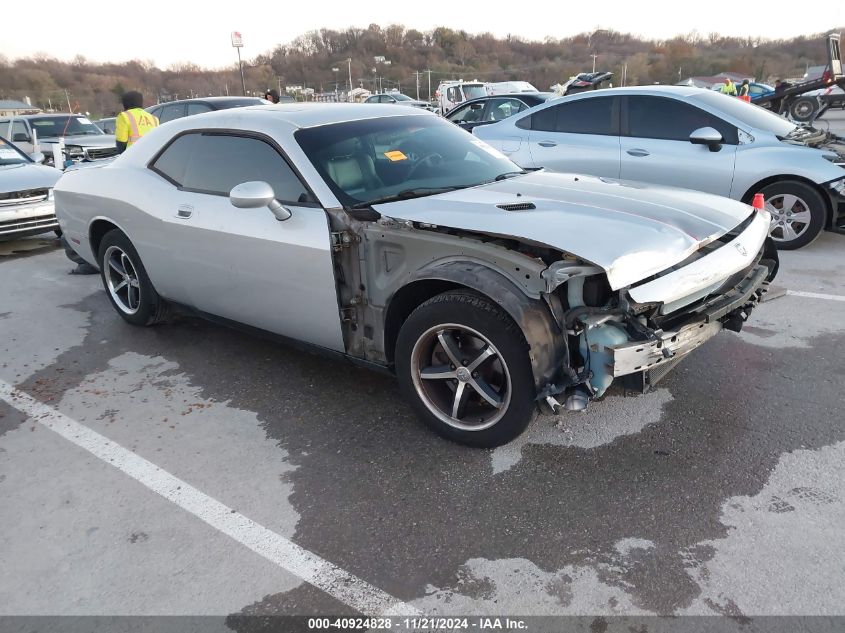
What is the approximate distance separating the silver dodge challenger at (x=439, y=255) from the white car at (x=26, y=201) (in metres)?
4.22

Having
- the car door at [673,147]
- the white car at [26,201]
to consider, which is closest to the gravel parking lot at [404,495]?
the car door at [673,147]

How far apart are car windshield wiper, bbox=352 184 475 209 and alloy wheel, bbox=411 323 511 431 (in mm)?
802

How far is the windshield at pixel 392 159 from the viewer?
3504mm

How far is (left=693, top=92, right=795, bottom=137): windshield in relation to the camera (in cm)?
628

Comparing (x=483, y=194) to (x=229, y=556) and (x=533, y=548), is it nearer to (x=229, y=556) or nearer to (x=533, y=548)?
(x=533, y=548)

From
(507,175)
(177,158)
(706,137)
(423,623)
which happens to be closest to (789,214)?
(706,137)

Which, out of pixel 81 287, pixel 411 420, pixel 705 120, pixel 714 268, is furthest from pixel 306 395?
pixel 705 120


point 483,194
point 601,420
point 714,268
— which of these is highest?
point 483,194

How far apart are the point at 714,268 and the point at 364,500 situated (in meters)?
1.92

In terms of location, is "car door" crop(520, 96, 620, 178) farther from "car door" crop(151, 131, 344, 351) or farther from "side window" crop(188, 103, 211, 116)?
"side window" crop(188, 103, 211, 116)

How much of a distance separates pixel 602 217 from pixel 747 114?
4552 mm

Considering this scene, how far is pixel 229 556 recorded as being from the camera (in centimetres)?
252

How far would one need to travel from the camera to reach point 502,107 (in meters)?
12.6

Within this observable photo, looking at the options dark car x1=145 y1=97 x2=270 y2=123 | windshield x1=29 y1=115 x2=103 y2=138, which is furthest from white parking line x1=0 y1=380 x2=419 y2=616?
windshield x1=29 y1=115 x2=103 y2=138
